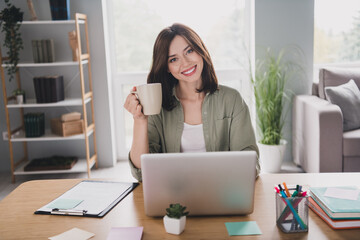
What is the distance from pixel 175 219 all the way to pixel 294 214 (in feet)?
1.01

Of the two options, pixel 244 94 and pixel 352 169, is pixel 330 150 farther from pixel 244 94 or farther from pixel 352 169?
pixel 244 94

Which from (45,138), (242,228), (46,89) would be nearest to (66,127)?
(45,138)

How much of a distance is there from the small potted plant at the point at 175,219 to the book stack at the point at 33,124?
2536mm

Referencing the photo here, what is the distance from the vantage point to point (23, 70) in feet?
11.6

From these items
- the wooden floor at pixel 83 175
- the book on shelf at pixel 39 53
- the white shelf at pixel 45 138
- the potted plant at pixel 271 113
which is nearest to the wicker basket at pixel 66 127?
the white shelf at pixel 45 138

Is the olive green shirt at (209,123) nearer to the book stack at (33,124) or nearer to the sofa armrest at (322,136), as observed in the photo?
the sofa armrest at (322,136)

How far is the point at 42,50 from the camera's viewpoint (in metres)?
3.21

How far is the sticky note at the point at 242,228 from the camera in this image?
100 cm

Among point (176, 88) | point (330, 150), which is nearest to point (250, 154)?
point (176, 88)

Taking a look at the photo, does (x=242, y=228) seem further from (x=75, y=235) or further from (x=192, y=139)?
(x=192, y=139)

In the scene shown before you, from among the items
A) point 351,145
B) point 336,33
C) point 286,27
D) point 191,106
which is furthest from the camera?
point 336,33

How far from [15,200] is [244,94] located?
288 centimetres

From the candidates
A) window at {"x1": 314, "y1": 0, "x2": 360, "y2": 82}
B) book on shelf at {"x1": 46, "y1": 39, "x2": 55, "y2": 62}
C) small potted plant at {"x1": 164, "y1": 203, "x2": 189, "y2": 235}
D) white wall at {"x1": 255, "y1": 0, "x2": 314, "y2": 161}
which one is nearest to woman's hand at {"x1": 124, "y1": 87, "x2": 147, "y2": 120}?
small potted plant at {"x1": 164, "y1": 203, "x2": 189, "y2": 235}

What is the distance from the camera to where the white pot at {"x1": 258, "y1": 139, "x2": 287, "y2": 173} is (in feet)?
10.8
